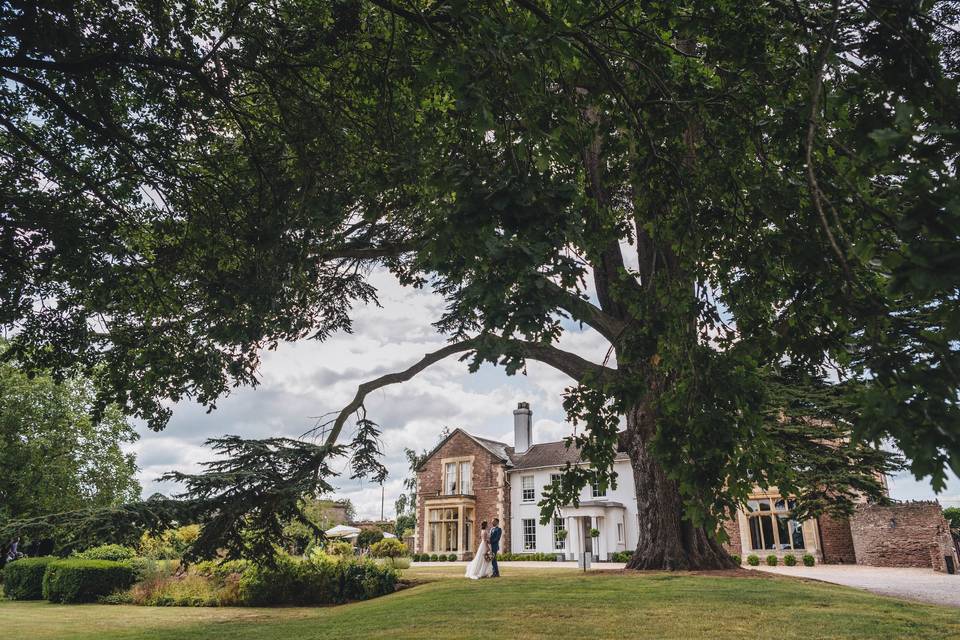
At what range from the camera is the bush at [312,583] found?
49.9ft

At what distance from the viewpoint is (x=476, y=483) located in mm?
40312

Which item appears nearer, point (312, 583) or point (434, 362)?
point (434, 362)

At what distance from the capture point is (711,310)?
5.67 m

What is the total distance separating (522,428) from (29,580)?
94.7 ft

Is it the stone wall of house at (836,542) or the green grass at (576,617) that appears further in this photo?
the stone wall of house at (836,542)

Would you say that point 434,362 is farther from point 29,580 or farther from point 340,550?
point 29,580

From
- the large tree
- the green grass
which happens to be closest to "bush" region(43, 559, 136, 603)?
the green grass

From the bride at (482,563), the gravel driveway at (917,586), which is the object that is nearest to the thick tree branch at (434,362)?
the bride at (482,563)

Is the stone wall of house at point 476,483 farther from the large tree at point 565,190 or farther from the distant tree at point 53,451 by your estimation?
the large tree at point 565,190

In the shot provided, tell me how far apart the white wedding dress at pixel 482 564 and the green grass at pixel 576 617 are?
3.18m

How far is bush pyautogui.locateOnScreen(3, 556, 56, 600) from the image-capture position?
19.1 meters

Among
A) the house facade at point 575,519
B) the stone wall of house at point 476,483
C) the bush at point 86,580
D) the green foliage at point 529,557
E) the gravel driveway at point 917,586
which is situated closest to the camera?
the gravel driveway at point 917,586

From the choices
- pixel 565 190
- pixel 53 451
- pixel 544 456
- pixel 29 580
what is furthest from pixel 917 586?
pixel 53 451

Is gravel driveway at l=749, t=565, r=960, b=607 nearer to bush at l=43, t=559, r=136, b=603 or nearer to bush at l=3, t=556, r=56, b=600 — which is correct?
bush at l=43, t=559, r=136, b=603
